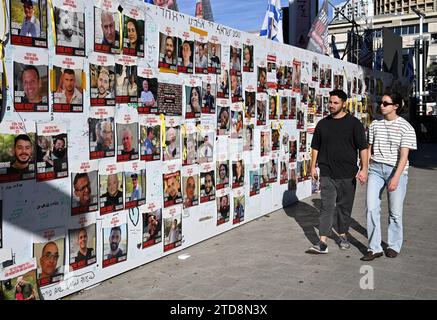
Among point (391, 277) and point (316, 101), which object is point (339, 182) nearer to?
point (391, 277)

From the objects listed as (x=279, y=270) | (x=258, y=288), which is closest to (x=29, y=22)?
(x=258, y=288)

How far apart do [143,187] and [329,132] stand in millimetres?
2212

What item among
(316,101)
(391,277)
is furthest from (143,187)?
(316,101)

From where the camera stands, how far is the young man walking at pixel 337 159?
5.49 metres

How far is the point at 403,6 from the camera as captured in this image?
447ft

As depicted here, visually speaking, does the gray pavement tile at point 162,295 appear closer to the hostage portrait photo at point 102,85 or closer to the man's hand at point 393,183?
the hostage portrait photo at point 102,85

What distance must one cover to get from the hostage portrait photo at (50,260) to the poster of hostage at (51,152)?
1.82 ft

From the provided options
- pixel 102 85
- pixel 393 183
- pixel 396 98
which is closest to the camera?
pixel 102 85

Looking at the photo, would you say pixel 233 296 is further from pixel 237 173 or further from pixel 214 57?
pixel 214 57

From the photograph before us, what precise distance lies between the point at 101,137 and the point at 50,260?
119 centimetres

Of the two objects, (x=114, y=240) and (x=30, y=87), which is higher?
(x=30, y=87)

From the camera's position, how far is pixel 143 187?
504cm

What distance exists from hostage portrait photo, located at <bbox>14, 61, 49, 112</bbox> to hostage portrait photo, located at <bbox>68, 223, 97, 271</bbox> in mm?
1138

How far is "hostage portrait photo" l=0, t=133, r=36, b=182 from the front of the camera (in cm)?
358
